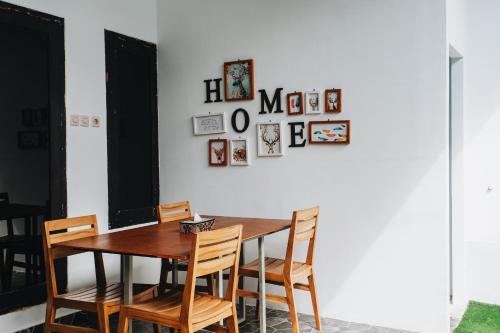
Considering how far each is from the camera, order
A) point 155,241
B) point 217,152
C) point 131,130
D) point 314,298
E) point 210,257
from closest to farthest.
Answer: point 210,257 → point 155,241 → point 314,298 → point 217,152 → point 131,130

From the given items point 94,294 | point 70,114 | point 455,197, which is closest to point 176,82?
point 70,114

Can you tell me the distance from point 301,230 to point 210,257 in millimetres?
1023

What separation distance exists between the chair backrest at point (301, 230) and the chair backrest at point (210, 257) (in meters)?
0.64

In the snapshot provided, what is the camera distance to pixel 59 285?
403 centimetres

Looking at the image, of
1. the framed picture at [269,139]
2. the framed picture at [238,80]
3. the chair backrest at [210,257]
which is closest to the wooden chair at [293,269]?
the chair backrest at [210,257]

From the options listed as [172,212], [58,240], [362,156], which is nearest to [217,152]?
[172,212]

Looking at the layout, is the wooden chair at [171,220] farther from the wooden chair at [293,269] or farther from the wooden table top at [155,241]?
the wooden chair at [293,269]

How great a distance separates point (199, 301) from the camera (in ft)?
9.18

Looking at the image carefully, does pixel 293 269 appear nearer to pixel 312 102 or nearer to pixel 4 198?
pixel 312 102

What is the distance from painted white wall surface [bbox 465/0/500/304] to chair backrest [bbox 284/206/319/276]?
5.75 feet

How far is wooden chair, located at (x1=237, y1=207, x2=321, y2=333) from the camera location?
334 centimetres

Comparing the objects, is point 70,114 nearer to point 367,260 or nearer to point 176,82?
point 176,82

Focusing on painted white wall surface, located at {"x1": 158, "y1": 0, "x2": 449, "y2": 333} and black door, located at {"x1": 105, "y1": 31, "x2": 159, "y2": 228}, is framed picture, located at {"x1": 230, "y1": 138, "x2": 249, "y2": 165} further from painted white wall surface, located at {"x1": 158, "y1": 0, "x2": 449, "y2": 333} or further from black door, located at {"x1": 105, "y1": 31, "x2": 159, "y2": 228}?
black door, located at {"x1": 105, "y1": 31, "x2": 159, "y2": 228}

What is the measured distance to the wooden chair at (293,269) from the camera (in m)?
3.34
